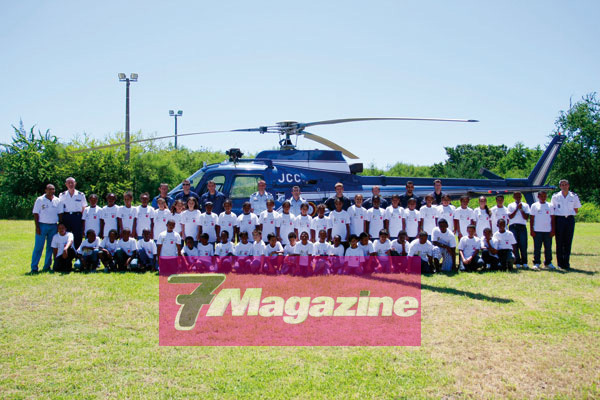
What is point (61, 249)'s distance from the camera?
890 centimetres

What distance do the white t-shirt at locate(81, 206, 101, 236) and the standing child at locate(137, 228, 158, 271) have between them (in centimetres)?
101

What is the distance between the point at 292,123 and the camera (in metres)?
10.9

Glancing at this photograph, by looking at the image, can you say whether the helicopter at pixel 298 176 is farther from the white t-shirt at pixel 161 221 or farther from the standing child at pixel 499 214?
the standing child at pixel 499 214

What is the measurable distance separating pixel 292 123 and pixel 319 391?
7.84 metres

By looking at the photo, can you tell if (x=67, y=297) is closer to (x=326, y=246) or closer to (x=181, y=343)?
(x=181, y=343)

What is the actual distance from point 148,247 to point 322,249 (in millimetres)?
3523

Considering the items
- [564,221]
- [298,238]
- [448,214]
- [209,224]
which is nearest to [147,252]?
[209,224]

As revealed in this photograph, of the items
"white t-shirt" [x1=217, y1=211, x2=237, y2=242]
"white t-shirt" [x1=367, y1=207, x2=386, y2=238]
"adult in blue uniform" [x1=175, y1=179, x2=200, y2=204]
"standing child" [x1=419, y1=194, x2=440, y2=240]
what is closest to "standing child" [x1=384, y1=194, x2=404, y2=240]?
"white t-shirt" [x1=367, y1=207, x2=386, y2=238]

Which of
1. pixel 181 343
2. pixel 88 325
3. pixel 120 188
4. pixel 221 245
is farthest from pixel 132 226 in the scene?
pixel 120 188

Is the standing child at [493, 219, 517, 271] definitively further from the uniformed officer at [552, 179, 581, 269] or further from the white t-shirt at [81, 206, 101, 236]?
the white t-shirt at [81, 206, 101, 236]

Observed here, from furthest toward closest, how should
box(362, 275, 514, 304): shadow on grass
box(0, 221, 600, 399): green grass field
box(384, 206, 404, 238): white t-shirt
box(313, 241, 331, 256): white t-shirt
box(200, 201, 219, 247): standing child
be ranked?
1. box(384, 206, 404, 238): white t-shirt
2. box(200, 201, 219, 247): standing child
3. box(313, 241, 331, 256): white t-shirt
4. box(362, 275, 514, 304): shadow on grass
5. box(0, 221, 600, 399): green grass field

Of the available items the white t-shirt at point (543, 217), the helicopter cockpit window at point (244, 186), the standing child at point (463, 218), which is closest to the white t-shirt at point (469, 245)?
the standing child at point (463, 218)

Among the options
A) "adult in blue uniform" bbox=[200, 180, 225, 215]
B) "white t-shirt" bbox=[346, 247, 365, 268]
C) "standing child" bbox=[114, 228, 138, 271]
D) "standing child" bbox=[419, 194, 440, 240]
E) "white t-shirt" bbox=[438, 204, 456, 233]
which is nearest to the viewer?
"white t-shirt" bbox=[346, 247, 365, 268]

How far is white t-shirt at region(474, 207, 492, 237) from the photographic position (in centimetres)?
968
